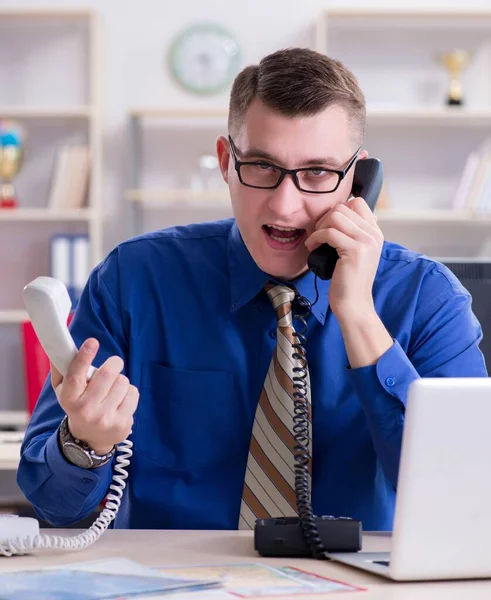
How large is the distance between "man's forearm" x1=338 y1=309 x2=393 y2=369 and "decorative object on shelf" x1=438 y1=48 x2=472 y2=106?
350cm

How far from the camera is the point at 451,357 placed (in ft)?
5.16

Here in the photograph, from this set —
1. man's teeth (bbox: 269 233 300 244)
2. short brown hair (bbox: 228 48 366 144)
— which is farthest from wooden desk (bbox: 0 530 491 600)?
short brown hair (bbox: 228 48 366 144)

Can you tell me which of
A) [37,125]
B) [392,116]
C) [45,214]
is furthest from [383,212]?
[37,125]

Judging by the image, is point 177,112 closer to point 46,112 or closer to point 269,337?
point 46,112

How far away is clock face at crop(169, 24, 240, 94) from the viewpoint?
485 cm

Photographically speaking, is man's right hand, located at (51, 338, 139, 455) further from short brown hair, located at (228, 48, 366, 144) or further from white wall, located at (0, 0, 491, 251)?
white wall, located at (0, 0, 491, 251)

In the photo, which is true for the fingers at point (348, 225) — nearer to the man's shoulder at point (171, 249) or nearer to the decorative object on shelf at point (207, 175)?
the man's shoulder at point (171, 249)

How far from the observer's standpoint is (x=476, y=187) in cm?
466

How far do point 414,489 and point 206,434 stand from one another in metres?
0.64

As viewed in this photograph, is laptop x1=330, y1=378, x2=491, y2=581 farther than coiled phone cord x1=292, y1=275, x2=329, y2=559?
No

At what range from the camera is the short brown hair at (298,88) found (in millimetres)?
1525

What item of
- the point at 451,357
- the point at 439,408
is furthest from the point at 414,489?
the point at 451,357

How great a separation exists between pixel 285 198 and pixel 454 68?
139 inches

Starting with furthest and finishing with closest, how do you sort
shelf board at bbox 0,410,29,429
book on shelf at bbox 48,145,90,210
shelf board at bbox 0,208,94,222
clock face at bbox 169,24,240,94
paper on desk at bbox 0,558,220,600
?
clock face at bbox 169,24,240,94, book on shelf at bbox 48,145,90,210, shelf board at bbox 0,208,94,222, shelf board at bbox 0,410,29,429, paper on desk at bbox 0,558,220,600
